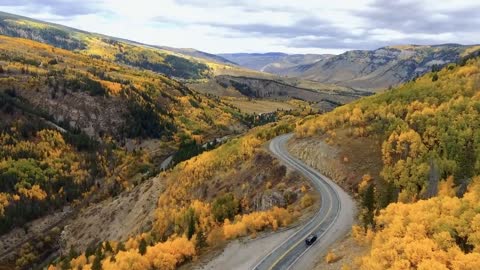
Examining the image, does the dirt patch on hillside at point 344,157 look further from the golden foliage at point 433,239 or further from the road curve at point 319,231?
the golden foliage at point 433,239

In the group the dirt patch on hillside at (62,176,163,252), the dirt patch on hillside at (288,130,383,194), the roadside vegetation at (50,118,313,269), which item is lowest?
the dirt patch on hillside at (62,176,163,252)

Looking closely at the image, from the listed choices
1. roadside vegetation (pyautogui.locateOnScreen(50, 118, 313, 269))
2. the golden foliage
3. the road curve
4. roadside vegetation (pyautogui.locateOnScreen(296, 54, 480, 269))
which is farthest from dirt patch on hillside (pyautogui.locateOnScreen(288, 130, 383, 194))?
the golden foliage

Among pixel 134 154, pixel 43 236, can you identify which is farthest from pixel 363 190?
pixel 134 154

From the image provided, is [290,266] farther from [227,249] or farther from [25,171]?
[25,171]

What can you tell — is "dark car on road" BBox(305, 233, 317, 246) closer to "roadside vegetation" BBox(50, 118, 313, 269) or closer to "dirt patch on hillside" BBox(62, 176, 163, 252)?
"roadside vegetation" BBox(50, 118, 313, 269)

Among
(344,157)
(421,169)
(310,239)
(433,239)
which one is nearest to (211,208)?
(344,157)

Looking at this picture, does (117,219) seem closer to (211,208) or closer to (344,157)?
(211,208)
